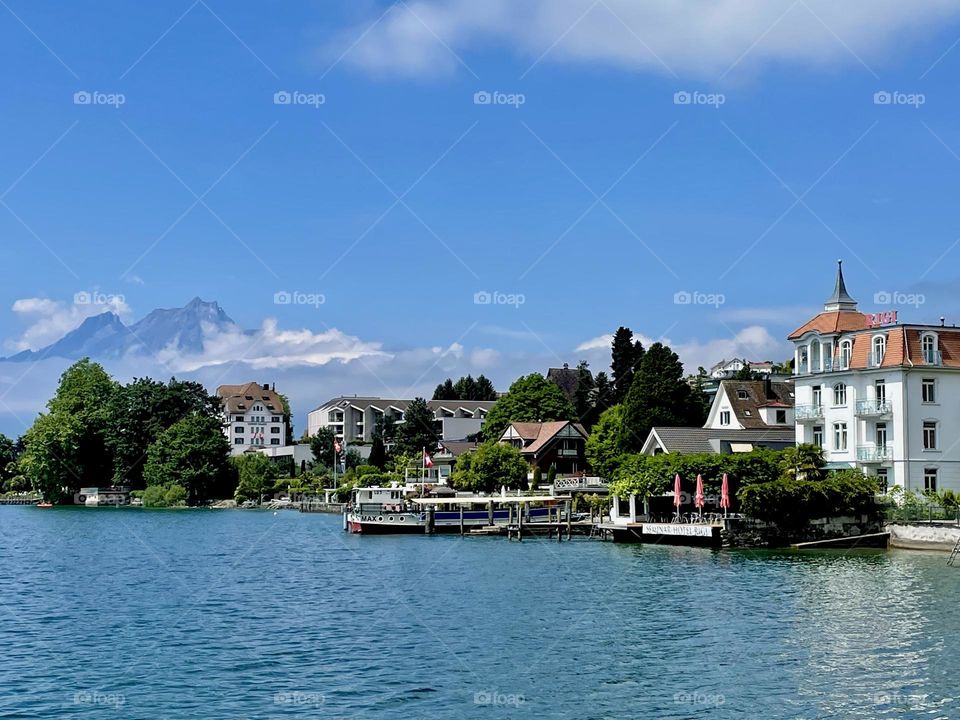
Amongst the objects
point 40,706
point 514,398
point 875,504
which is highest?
point 514,398

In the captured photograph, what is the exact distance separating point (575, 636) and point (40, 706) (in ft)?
46.4

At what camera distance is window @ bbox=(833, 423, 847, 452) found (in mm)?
65438

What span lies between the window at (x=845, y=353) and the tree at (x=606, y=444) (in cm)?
2913

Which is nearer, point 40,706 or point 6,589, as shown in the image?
point 40,706

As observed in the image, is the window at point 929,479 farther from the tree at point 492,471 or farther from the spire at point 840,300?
the tree at point 492,471

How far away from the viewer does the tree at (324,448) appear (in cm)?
15812

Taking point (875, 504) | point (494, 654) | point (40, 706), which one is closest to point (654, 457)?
point (875, 504)

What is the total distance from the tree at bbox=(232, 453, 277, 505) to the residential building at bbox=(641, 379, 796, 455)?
228ft

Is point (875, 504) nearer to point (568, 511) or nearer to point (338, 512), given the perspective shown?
point (568, 511)

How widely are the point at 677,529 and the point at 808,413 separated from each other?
471 inches

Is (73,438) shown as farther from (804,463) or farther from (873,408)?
(873,408)

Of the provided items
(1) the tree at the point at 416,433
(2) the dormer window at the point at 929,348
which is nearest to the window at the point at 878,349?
(2) the dormer window at the point at 929,348

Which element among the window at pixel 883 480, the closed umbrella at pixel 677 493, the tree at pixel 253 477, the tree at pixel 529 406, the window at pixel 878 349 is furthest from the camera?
the tree at pixel 253 477

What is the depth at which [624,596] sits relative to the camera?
40.3 meters
